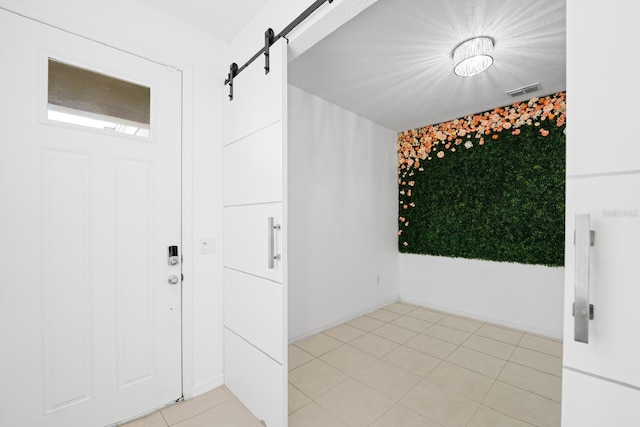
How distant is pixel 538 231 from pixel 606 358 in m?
2.99

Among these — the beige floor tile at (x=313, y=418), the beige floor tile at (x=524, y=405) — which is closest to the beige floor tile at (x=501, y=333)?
the beige floor tile at (x=524, y=405)

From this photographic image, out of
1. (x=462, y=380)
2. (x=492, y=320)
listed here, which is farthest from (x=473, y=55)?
(x=492, y=320)

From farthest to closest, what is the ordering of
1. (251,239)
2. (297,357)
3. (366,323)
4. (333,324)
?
(366,323) → (333,324) → (297,357) → (251,239)

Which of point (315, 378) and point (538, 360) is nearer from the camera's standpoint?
point (315, 378)

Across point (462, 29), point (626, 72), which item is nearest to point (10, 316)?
point (626, 72)

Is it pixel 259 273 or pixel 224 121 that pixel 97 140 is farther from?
pixel 259 273

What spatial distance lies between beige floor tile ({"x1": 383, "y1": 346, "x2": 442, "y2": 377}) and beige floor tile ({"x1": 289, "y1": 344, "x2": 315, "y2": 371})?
78 cm

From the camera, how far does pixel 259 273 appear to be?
175 cm

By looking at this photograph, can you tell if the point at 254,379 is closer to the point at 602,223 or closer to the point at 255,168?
the point at 255,168

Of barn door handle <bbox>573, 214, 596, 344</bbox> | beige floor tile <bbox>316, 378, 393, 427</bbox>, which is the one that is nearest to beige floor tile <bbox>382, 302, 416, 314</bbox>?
Answer: beige floor tile <bbox>316, 378, 393, 427</bbox>

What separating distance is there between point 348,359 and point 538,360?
6.04ft

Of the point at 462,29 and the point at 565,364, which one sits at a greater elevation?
the point at 462,29

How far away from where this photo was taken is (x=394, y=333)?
3088mm

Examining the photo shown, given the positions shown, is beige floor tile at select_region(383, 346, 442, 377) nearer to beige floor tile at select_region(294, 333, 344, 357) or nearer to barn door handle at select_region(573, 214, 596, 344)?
beige floor tile at select_region(294, 333, 344, 357)
